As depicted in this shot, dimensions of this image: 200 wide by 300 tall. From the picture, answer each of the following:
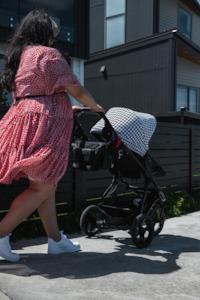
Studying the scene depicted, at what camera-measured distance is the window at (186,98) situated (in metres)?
16.1

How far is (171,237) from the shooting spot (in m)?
4.64

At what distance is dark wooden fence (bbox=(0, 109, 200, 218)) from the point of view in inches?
193

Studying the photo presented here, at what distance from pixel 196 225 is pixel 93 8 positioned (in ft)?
44.2

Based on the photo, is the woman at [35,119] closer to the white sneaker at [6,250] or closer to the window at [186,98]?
the white sneaker at [6,250]

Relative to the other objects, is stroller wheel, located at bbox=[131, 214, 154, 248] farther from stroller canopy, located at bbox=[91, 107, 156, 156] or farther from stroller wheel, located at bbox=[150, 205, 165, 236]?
stroller canopy, located at bbox=[91, 107, 156, 156]

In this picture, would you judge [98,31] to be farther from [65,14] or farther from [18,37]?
[18,37]

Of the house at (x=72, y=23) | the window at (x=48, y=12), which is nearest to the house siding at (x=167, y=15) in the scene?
the house at (x=72, y=23)

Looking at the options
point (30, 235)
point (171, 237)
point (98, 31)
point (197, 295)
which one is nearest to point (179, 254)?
point (171, 237)

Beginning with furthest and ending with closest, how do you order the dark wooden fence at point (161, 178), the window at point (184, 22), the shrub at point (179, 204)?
the window at point (184, 22) < the shrub at point (179, 204) < the dark wooden fence at point (161, 178)

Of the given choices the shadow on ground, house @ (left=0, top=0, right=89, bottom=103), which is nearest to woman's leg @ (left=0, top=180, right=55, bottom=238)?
the shadow on ground

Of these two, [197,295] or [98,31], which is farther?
[98,31]

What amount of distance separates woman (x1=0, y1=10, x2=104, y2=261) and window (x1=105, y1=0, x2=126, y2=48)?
43.2 ft

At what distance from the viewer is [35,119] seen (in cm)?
323

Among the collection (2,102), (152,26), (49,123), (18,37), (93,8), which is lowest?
(49,123)
